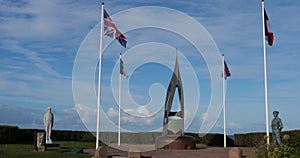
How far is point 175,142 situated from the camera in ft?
71.6

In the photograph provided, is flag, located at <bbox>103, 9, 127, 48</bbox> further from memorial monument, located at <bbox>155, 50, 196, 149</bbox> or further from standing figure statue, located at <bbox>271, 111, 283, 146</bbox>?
standing figure statue, located at <bbox>271, 111, 283, 146</bbox>

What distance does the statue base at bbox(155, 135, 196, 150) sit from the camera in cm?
2184

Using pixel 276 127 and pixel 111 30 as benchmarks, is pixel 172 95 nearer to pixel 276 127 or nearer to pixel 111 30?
pixel 111 30

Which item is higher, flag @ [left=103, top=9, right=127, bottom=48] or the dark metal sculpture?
flag @ [left=103, top=9, right=127, bottom=48]

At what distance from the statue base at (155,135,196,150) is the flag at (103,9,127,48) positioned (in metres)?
6.12

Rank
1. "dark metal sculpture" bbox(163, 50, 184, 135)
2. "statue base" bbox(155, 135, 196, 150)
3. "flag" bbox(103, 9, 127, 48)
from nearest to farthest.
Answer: "flag" bbox(103, 9, 127, 48)
"statue base" bbox(155, 135, 196, 150)
"dark metal sculpture" bbox(163, 50, 184, 135)

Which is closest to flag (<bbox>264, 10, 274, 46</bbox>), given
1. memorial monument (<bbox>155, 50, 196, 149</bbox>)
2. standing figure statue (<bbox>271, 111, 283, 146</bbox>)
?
standing figure statue (<bbox>271, 111, 283, 146</bbox>)

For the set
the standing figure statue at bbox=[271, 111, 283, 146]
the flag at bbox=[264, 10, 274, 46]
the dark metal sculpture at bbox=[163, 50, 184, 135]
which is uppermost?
the flag at bbox=[264, 10, 274, 46]

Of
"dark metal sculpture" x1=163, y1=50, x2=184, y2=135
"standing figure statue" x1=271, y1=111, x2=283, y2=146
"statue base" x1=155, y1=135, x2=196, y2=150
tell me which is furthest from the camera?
"dark metal sculpture" x1=163, y1=50, x2=184, y2=135

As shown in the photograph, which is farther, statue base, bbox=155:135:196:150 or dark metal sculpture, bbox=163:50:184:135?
dark metal sculpture, bbox=163:50:184:135

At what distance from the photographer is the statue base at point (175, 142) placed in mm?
21844

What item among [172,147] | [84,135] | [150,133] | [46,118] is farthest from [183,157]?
[84,135]

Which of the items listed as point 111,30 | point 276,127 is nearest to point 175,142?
point 276,127

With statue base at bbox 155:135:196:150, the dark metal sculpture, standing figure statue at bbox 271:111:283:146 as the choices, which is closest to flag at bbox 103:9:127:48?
the dark metal sculpture
